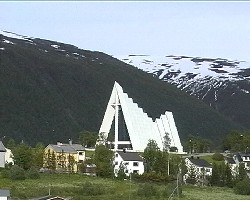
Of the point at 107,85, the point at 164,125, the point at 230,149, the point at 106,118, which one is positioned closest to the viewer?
the point at 230,149

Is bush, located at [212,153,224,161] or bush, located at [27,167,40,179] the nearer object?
bush, located at [27,167,40,179]

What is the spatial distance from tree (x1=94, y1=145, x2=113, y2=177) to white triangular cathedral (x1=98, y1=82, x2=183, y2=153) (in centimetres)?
2834

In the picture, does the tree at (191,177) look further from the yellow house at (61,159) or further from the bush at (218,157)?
the bush at (218,157)

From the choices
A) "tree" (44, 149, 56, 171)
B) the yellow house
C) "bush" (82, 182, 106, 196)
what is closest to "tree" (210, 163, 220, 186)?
the yellow house

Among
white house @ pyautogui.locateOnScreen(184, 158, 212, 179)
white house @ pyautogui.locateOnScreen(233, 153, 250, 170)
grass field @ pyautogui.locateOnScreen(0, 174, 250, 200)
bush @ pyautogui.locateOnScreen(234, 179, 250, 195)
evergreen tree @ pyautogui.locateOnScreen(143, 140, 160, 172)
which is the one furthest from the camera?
white house @ pyautogui.locateOnScreen(233, 153, 250, 170)

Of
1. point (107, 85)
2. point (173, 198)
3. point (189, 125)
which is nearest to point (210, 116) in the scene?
point (189, 125)

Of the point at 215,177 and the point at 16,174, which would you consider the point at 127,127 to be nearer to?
the point at 215,177

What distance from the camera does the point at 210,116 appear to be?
151 m

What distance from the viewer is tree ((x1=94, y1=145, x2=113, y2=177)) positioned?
5575 centimetres

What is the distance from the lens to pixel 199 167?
66.0m

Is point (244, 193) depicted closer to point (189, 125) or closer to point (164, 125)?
point (164, 125)

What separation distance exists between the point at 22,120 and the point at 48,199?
2951 inches

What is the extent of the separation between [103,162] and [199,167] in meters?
13.3

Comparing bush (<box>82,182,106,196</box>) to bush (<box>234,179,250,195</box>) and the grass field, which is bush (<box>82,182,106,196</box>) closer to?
the grass field
